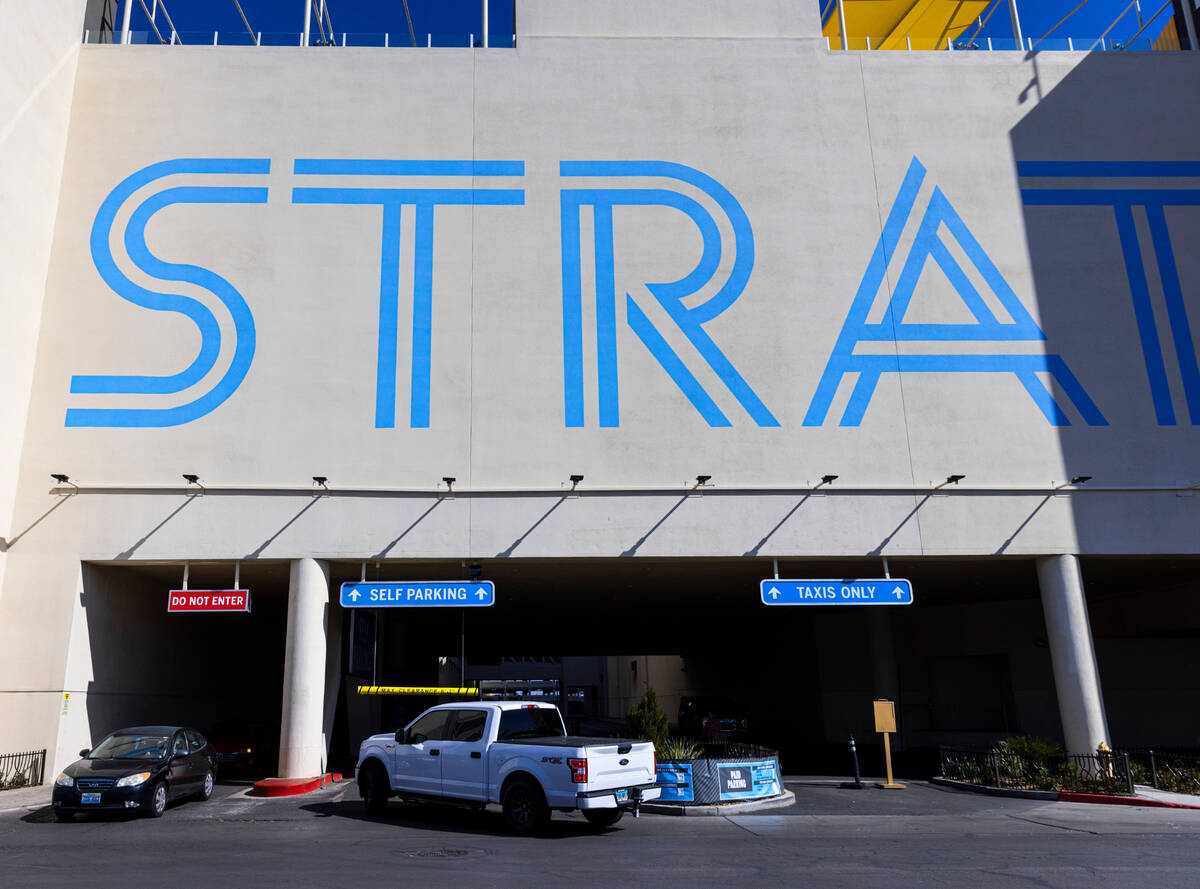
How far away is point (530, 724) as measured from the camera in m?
14.6

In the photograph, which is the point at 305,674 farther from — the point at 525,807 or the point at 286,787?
the point at 525,807

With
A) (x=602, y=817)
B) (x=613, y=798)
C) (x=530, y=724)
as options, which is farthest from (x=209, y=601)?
(x=613, y=798)

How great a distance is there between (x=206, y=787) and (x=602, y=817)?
29.4ft

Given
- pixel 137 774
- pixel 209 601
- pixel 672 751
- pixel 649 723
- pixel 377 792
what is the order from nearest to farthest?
pixel 137 774 < pixel 377 792 < pixel 672 751 < pixel 649 723 < pixel 209 601

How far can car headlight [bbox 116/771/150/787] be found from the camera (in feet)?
49.1

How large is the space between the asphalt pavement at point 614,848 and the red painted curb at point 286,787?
4.75ft

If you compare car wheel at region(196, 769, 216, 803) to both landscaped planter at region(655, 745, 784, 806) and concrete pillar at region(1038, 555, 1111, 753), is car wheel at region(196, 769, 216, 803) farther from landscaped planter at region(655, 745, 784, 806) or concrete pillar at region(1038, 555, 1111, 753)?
concrete pillar at region(1038, 555, 1111, 753)

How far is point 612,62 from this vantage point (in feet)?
84.0

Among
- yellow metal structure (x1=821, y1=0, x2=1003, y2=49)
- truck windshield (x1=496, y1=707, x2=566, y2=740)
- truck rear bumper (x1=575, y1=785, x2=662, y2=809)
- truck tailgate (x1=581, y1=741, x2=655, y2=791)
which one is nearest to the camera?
truck rear bumper (x1=575, y1=785, x2=662, y2=809)

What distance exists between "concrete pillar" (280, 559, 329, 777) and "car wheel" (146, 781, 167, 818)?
4.41 m

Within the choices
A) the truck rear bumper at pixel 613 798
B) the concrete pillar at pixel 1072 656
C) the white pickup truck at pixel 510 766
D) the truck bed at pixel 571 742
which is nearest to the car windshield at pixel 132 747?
the white pickup truck at pixel 510 766

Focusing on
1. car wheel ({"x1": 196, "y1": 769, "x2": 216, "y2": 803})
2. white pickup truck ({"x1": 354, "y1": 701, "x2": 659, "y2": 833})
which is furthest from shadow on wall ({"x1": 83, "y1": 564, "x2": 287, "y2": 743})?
white pickup truck ({"x1": 354, "y1": 701, "x2": 659, "y2": 833})

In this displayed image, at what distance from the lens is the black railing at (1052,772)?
751 inches

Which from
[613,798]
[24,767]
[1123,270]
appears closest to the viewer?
[613,798]
